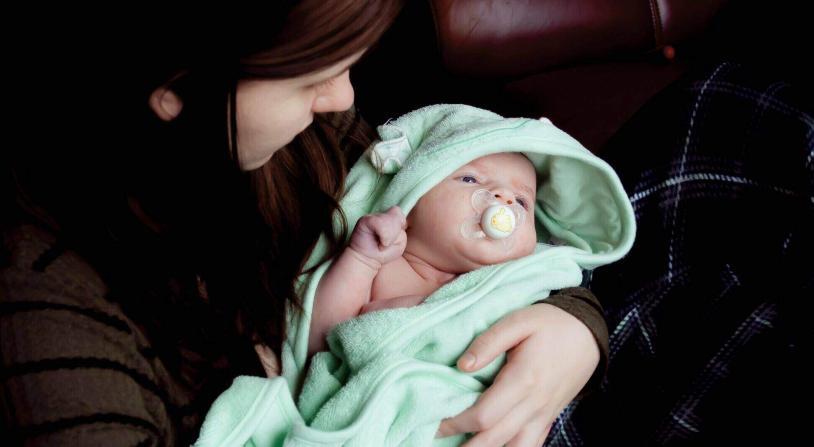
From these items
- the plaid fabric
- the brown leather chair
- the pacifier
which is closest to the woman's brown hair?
the pacifier

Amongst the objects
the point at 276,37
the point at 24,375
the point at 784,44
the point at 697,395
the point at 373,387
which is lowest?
the point at 697,395

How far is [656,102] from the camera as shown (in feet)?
3.49

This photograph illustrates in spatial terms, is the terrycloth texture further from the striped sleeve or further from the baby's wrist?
the striped sleeve

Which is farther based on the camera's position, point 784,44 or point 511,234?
point 784,44

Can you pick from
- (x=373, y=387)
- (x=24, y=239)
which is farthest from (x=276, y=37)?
(x=373, y=387)

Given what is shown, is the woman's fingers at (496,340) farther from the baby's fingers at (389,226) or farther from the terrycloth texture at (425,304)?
the baby's fingers at (389,226)

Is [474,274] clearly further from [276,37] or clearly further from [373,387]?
[276,37]

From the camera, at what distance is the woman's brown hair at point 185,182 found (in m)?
0.58

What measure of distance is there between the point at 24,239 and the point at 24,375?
0.13 metres

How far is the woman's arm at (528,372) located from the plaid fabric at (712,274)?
0.12 metres

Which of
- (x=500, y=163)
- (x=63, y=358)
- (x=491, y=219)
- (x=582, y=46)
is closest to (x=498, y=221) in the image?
(x=491, y=219)

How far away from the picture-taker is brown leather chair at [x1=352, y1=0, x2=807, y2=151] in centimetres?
134

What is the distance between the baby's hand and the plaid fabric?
1.18 feet

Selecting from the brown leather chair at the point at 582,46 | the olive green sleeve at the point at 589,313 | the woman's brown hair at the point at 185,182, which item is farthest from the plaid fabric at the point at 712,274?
the woman's brown hair at the point at 185,182
